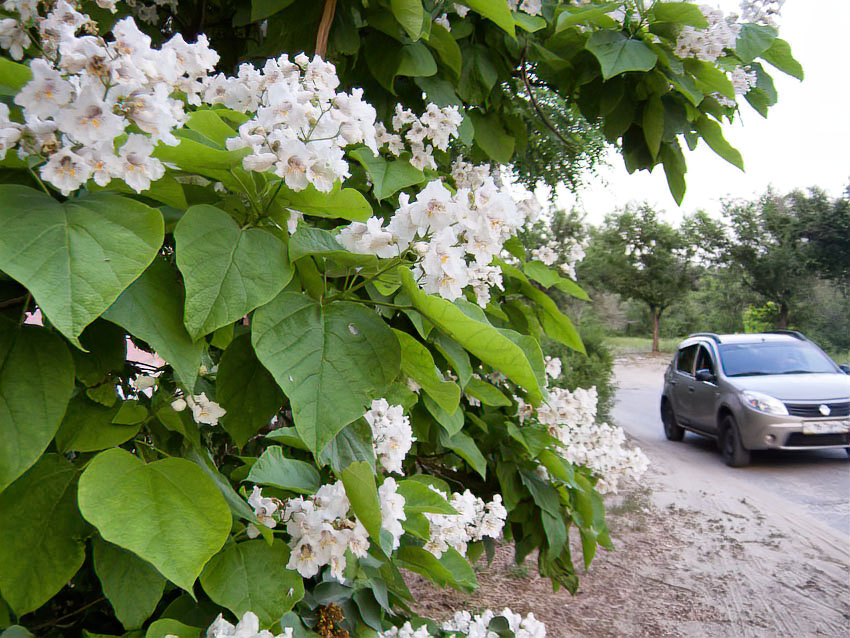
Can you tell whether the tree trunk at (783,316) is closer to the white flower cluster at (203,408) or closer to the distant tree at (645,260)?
the distant tree at (645,260)

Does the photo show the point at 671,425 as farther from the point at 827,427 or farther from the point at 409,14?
the point at 409,14

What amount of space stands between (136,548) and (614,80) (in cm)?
191

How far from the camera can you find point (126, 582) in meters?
0.95

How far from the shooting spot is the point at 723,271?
1177 inches

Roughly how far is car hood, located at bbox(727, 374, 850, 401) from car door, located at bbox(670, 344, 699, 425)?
957 millimetres

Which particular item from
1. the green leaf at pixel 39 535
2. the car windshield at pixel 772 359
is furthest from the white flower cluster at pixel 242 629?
the car windshield at pixel 772 359

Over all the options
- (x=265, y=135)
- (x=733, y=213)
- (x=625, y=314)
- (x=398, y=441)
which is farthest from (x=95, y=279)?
(x=625, y=314)

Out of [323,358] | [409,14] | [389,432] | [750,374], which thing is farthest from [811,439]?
[323,358]

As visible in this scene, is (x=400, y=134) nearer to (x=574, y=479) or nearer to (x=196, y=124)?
(x=196, y=124)

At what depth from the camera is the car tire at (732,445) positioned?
8409 mm

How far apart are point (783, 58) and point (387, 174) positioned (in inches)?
52.2

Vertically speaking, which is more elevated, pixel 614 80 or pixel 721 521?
pixel 614 80

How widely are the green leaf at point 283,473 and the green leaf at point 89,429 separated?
234 mm

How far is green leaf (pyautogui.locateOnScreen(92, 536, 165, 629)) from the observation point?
36.9 inches
